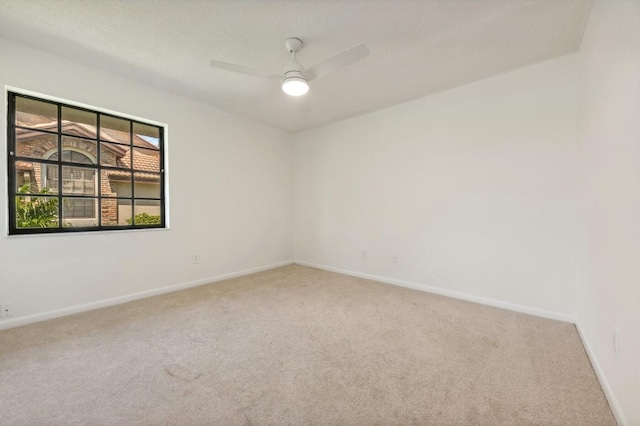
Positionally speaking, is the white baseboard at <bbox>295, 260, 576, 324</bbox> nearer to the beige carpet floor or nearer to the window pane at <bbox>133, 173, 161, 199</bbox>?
the beige carpet floor

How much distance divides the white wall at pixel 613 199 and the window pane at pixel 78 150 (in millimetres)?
4290

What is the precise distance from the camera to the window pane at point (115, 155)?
2.99 metres

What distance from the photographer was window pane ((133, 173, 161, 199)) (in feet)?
10.7

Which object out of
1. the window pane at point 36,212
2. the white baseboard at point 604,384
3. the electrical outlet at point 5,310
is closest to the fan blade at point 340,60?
the white baseboard at point 604,384

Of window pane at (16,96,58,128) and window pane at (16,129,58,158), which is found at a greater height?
window pane at (16,96,58,128)

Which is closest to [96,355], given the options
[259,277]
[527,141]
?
[259,277]

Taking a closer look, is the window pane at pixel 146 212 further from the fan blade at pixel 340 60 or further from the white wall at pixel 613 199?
the white wall at pixel 613 199

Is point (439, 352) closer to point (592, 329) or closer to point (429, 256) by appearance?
point (592, 329)

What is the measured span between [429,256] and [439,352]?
1.61 m

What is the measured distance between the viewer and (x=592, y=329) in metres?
1.91

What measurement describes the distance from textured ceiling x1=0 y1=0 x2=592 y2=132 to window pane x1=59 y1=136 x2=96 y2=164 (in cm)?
80

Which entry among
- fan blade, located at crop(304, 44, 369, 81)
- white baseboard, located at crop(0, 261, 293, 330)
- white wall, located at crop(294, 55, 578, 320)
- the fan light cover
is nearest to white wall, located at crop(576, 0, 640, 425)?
white wall, located at crop(294, 55, 578, 320)

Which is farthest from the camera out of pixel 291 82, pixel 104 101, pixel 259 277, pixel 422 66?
pixel 259 277

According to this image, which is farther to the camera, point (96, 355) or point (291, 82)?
point (291, 82)
